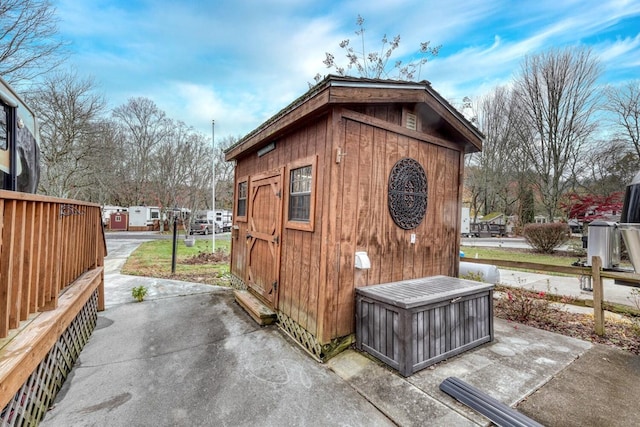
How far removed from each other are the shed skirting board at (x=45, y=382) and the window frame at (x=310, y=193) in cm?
240

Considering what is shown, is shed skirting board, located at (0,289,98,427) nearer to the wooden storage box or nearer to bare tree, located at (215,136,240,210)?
the wooden storage box

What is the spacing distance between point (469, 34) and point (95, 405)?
33.9 feet

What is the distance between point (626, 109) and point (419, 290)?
66.7 feet

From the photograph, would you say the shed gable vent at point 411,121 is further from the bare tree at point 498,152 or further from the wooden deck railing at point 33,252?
the bare tree at point 498,152

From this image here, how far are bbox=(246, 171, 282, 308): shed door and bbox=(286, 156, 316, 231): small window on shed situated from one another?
21cm

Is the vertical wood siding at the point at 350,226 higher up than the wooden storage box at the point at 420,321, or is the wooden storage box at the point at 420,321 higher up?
the vertical wood siding at the point at 350,226

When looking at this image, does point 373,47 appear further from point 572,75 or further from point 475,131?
point 572,75

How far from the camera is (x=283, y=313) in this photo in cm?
371

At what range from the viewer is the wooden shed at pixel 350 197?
9.48 ft

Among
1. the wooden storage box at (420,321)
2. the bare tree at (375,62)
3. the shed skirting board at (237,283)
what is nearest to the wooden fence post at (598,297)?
the wooden storage box at (420,321)

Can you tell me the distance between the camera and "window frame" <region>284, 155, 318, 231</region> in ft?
10.2

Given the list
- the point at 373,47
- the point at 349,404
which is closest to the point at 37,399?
the point at 349,404

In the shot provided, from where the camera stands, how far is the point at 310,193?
3.20 meters

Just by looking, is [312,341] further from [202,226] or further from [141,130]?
[141,130]
